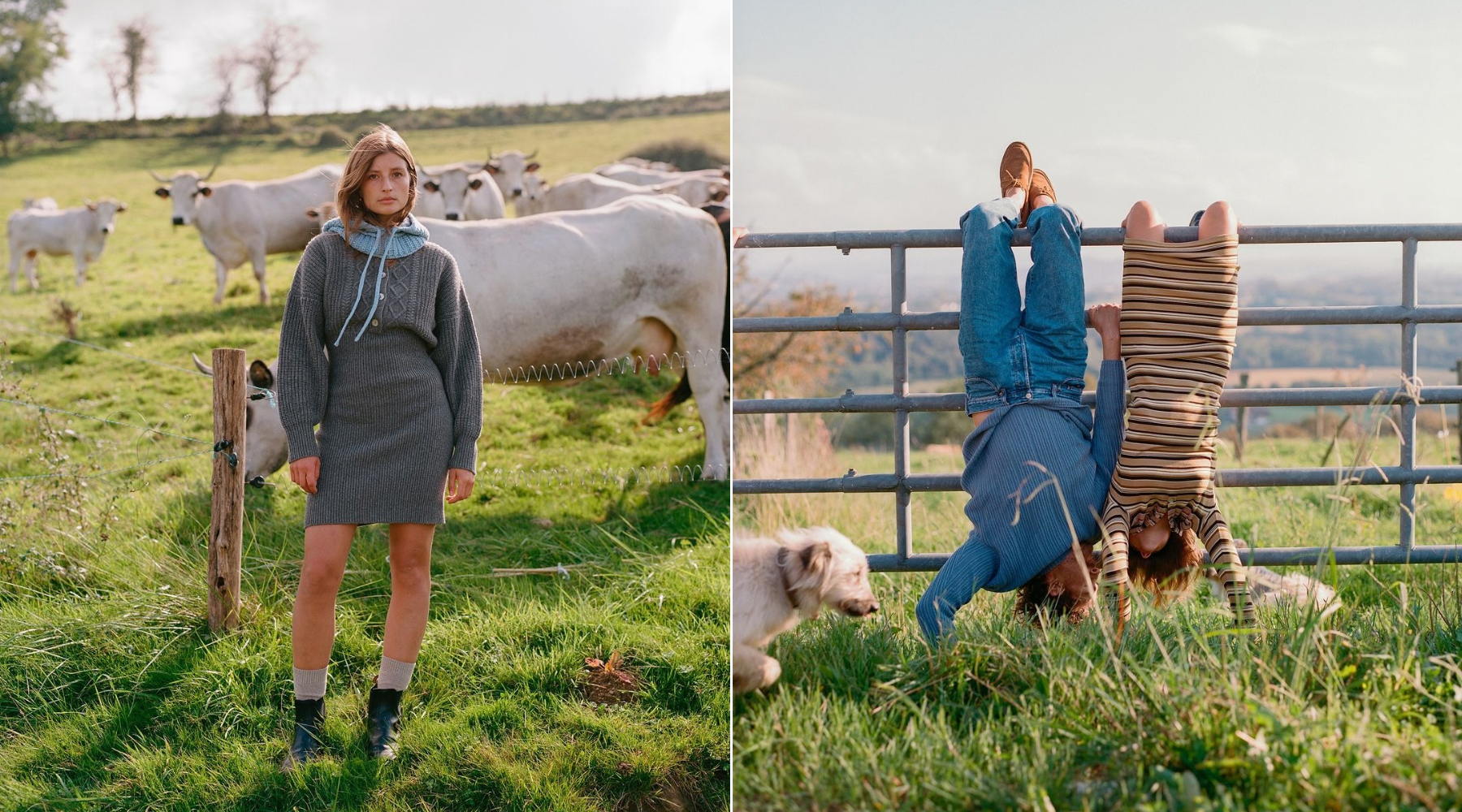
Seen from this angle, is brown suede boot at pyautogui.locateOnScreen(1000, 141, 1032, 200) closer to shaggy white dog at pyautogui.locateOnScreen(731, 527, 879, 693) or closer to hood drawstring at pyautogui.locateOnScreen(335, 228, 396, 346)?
shaggy white dog at pyautogui.locateOnScreen(731, 527, 879, 693)

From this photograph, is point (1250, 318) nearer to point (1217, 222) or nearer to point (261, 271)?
point (1217, 222)

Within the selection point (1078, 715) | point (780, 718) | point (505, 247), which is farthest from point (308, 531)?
point (505, 247)

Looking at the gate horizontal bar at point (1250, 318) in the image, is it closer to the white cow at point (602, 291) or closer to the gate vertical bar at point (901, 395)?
the gate vertical bar at point (901, 395)

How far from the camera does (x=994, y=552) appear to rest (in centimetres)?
324

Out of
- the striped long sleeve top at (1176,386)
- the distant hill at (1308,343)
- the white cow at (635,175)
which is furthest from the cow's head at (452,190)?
the striped long sleeve top at (1176,386)

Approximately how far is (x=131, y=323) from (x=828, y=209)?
27.2 metres

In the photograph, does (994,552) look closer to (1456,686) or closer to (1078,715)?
(1078,715)

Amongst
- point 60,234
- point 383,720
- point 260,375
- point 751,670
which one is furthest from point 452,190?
point 751,670

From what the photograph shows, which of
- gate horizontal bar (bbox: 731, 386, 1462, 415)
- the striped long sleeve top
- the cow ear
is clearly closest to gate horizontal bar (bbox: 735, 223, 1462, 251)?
the striped long sleeve top

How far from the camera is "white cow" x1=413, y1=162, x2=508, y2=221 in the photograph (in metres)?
15.2

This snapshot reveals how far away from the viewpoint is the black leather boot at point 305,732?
3.38 m

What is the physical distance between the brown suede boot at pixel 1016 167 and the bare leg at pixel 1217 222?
0.56 metres

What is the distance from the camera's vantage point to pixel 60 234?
15.1m

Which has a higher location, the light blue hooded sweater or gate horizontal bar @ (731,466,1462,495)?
the light blue hooded sweater
